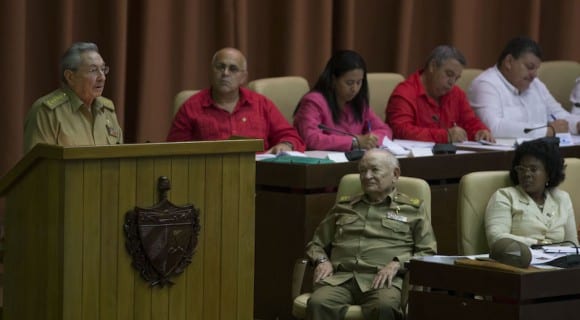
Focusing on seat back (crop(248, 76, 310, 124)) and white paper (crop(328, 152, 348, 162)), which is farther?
seat back (crop(248, 76, 310, 124))

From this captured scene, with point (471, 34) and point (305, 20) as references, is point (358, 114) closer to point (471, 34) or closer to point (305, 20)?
point (305, 20)

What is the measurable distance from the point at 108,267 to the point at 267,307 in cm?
184

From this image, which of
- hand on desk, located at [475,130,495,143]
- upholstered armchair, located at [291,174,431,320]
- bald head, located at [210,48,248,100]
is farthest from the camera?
hand on desk, located at [475,130,495,143]

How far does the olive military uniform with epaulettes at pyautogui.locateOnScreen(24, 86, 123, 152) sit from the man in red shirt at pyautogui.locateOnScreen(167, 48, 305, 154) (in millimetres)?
1465

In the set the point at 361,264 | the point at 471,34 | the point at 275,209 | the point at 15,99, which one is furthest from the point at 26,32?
the point at 471,34

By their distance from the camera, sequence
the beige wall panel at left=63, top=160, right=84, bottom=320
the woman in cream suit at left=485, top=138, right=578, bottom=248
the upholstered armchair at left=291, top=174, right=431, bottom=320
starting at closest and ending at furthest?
the beige wall panel at left=63, top=160, right=84, bottom=320, the upholstered armchair at left=291, top=174, right=431, bottom=320, the woman in cream suit at left=485, top=138, right=578, bottom=248

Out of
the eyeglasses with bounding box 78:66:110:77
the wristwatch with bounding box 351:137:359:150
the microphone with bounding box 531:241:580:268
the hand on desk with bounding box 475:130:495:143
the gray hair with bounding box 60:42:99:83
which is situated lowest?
the microphone with bounding box 531:241:580:268

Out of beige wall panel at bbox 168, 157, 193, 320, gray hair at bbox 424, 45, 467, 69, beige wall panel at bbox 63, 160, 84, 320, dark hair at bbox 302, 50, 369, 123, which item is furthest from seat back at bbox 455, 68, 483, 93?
beige wall panel at bbox 63, 160, 84, 320

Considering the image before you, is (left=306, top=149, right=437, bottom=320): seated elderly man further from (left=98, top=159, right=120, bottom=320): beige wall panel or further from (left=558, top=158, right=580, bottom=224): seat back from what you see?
(left=98, top=159, right=120, bottom=320): beige wall panel

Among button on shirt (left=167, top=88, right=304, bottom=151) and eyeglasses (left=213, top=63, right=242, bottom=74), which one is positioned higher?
eyeglasses (left=213, top=63, right=242, bottom=74)

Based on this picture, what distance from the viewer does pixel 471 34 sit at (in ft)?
31.2

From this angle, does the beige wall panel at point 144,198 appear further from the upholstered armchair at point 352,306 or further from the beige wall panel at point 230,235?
the upholstered armchair at point 352,306

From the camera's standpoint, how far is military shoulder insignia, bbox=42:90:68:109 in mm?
5051

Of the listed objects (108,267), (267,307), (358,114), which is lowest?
(267,307)
